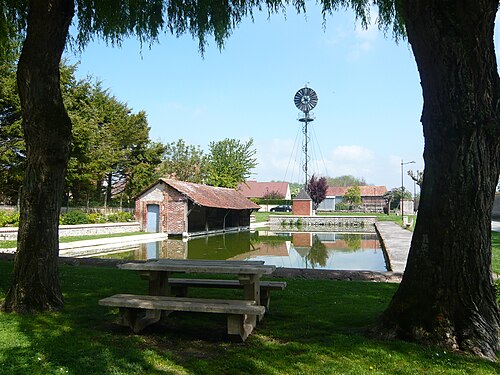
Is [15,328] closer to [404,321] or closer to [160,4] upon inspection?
[404,321]

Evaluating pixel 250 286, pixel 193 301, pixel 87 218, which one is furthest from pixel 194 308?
pixel 87 218

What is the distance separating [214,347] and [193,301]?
455 mm

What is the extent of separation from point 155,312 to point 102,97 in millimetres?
33891

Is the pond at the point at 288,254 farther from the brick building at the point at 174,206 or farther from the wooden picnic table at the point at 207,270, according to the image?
the wooden picnic table at the point at 207,270

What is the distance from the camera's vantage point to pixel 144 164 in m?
36.1

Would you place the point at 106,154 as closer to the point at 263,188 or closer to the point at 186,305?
the point at 186,305

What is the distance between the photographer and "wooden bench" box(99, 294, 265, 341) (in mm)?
3742

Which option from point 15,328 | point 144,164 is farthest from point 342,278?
point 144,164

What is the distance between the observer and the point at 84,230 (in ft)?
68.1

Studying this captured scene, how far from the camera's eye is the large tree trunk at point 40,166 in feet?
16.2

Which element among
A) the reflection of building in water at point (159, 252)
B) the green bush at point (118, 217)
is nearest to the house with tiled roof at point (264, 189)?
the green bush at point (118, 217)

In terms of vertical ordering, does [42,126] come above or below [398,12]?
below

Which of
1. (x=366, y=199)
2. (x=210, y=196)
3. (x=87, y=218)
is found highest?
(x=366, y=199)

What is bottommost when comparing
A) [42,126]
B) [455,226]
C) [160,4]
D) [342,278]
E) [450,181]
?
[342,278]
